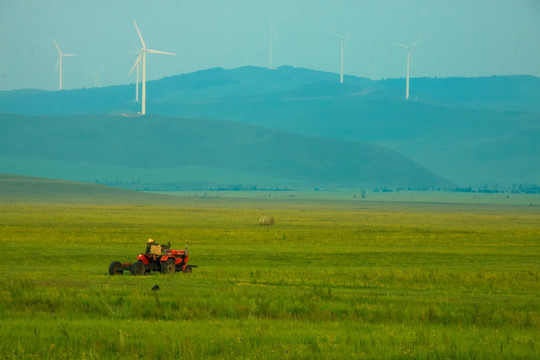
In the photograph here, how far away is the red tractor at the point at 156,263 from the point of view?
2845cm

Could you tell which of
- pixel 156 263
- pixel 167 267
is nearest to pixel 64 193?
pixel 156 263

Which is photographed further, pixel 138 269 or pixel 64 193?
pixel 64 193

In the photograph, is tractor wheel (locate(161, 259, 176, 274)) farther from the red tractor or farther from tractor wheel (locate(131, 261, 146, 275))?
tractor wheel (locate(131, 261, 146, 275))

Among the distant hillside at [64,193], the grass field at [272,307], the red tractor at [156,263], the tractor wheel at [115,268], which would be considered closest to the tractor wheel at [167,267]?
the red tractor at [156,263]

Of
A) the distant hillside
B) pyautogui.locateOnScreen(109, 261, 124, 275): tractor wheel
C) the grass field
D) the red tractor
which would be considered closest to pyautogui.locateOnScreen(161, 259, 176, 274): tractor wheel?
the red tractor

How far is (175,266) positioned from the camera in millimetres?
29594

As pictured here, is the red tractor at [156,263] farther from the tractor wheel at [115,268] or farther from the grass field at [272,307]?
the grass field at [272,307]

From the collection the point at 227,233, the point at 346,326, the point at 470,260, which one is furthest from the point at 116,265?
the point at 227,233

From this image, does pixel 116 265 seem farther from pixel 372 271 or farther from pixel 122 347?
pixel 122 347

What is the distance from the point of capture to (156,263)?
29.2 m

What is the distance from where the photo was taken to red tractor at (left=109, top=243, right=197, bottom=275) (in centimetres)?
2845

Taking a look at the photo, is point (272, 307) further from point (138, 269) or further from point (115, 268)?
point (115, 268)

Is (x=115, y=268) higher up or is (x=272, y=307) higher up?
(x=115, y=268)

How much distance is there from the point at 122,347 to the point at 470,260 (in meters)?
24.8
